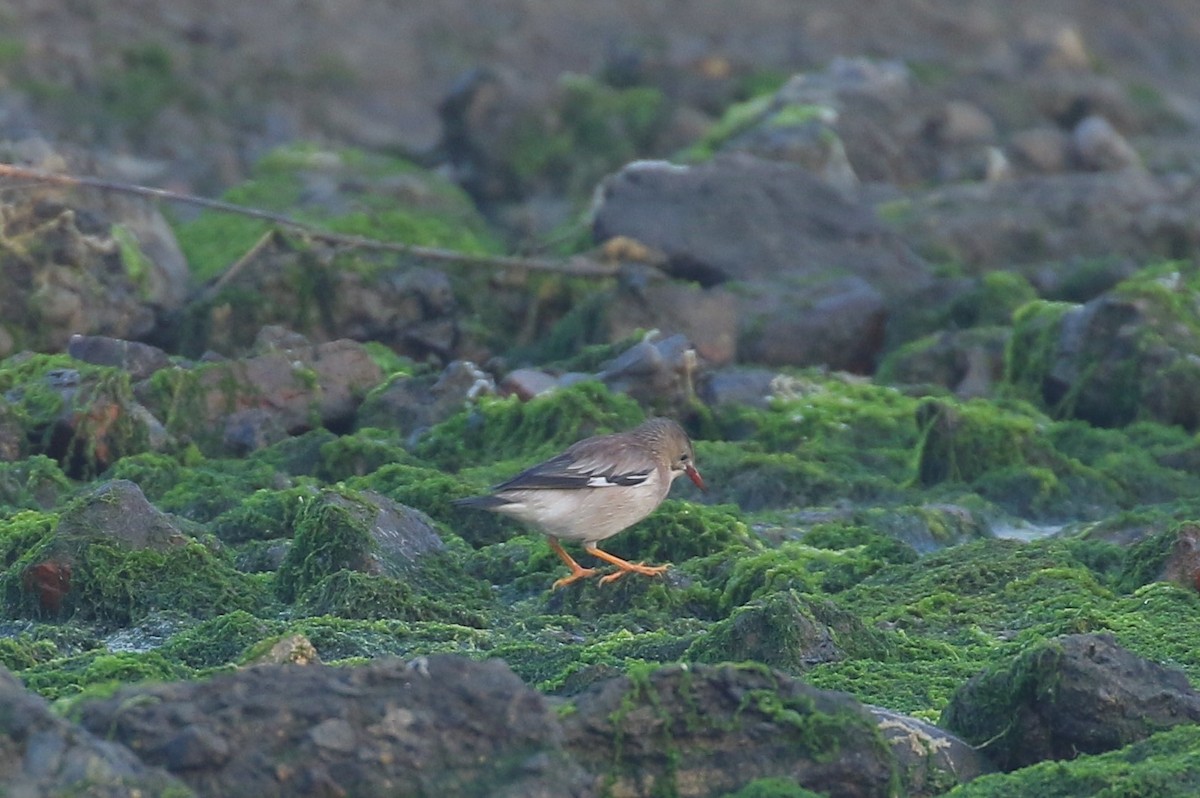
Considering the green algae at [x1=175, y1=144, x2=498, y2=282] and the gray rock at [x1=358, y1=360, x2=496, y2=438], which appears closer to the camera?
the gray rock at [x1=358, y1=360, x2=496, y2=438]

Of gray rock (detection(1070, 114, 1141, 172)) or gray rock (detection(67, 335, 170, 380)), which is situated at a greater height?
gray rock (detection(67, 335, 170, 380))

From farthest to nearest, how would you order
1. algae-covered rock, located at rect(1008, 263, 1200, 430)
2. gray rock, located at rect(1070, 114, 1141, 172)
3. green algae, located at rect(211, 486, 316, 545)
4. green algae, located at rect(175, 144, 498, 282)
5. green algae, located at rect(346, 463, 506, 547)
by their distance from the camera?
gray rock, located at rect(1070, 114, 1141, 172) < green algae, located at rect(175, 144, 498, 282) < algae-covered rock, located at rect(1008, 263, 1200, 430) < green algae, located at rect(346, 463, 506, 547) < green algae, located at rect(211, 486, 316, 545)

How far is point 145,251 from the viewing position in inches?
628

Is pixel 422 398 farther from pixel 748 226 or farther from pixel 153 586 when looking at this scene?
pixel 748 226

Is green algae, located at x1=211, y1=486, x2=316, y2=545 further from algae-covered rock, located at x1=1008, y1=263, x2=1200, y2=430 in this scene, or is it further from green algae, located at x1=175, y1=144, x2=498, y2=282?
algae-covered rock, located at x1=1008, y1=263, x2=1200, y2=430

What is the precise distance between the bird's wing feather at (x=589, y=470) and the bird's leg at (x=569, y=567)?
0.36 m

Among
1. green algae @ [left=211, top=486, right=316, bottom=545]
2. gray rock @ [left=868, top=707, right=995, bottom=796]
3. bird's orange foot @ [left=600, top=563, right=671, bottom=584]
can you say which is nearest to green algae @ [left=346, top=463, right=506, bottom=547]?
green algae @ [left=211, top=486, right=316, bottom=545]

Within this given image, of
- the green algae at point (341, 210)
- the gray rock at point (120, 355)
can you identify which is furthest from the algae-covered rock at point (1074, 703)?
the green algae at point (341, 210)

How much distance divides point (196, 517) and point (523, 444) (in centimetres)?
237

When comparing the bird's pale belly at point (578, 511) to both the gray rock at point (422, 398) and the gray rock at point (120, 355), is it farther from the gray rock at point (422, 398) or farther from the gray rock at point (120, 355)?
the gray rock at point (120, 355)

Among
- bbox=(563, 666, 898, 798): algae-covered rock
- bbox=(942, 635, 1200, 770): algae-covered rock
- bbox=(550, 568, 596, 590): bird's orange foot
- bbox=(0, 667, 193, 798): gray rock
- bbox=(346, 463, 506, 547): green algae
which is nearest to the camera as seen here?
bbox=(0, 667, 193, 798): gray rock

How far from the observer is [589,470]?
1025cm

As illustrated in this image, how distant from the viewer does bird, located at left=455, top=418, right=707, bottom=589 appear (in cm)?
996

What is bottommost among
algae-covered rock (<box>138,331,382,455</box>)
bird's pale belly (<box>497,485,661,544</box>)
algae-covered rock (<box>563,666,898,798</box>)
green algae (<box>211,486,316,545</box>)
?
algae-covered rock (<box>138,331,382,455</box>)
